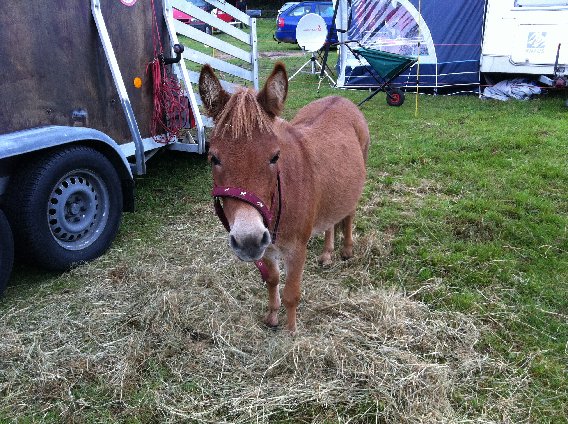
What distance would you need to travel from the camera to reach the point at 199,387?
2812mm

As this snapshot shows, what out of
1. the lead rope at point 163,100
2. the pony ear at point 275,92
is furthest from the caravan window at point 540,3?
the pony ear at point 275,92

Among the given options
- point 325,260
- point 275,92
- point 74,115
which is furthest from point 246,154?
point 74,115

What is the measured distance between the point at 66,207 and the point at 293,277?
2.23 metres

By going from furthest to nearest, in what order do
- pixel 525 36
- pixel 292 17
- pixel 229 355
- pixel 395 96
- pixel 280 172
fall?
pixel 292 17
pixel 395 96
pixel 525 36
pixel 229 355
pixel 280 172

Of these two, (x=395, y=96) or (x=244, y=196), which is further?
(x=395, y=96)

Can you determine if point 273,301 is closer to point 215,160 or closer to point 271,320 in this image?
point 271,320

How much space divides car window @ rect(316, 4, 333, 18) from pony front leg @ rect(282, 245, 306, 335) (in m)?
18.6

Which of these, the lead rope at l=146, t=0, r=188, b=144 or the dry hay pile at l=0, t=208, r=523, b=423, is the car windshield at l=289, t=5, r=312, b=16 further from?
the dry hay pile at l=0, t=208, r=523, b=423

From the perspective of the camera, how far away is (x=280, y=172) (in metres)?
2.86

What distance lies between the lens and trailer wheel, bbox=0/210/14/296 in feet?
11.4

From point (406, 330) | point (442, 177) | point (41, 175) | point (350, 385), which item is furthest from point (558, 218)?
point (41, 175)

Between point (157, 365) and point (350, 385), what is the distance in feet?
4.05

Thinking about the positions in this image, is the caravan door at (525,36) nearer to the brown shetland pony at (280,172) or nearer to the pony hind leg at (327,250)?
the brown shetland pony at (280,172)

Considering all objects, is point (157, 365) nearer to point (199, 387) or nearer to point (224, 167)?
point (199, 387)
